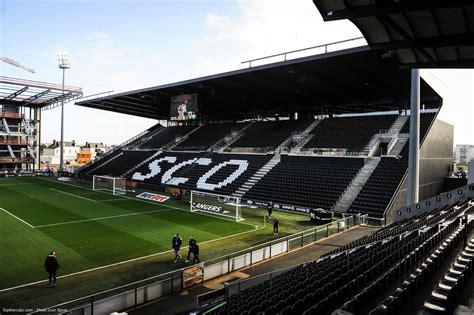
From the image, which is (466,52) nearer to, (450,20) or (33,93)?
(450,20)

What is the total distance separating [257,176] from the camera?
37281mm

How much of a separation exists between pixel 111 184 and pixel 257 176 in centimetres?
1810

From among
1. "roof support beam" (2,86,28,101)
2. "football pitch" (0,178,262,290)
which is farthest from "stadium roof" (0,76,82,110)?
"football pitch" (0,178,262,290)

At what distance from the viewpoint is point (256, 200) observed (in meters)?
32.5

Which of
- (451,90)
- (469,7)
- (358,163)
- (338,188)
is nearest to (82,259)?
(469,7)

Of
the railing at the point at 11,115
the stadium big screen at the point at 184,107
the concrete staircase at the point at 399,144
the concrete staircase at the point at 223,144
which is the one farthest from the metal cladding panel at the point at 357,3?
the railing at the point at 11,115

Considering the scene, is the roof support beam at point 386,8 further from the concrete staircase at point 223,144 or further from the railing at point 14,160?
the railing at point 14,160

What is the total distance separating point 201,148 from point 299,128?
14.3 m

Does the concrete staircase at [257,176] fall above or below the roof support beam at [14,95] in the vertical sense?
below

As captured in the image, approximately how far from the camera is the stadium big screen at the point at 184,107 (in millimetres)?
41969

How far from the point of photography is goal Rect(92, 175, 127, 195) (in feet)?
129

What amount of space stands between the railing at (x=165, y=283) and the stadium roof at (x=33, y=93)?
169ft

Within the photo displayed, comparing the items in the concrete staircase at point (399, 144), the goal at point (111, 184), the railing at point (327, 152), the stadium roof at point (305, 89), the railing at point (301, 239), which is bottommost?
the railing at point (301, 239)

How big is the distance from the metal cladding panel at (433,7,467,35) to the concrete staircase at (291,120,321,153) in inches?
1158
